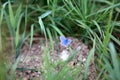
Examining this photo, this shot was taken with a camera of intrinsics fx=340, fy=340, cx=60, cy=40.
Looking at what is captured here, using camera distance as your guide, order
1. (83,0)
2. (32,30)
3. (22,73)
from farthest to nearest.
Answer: (83,0)
(32,30)
(22,73)

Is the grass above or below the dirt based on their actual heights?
above

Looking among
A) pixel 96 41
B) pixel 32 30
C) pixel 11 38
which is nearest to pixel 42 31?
pixel 32 30

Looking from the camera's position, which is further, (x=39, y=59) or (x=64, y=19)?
(x=64, y=19)

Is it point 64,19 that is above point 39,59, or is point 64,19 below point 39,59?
above

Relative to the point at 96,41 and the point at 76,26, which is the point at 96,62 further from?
the point at 76,26

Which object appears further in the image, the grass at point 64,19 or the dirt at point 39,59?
the grass at point 64,19

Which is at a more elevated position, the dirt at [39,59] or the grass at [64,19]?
the grass at [64,19]

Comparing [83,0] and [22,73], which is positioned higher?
[83,0]

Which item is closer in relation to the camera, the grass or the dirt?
the dirt
